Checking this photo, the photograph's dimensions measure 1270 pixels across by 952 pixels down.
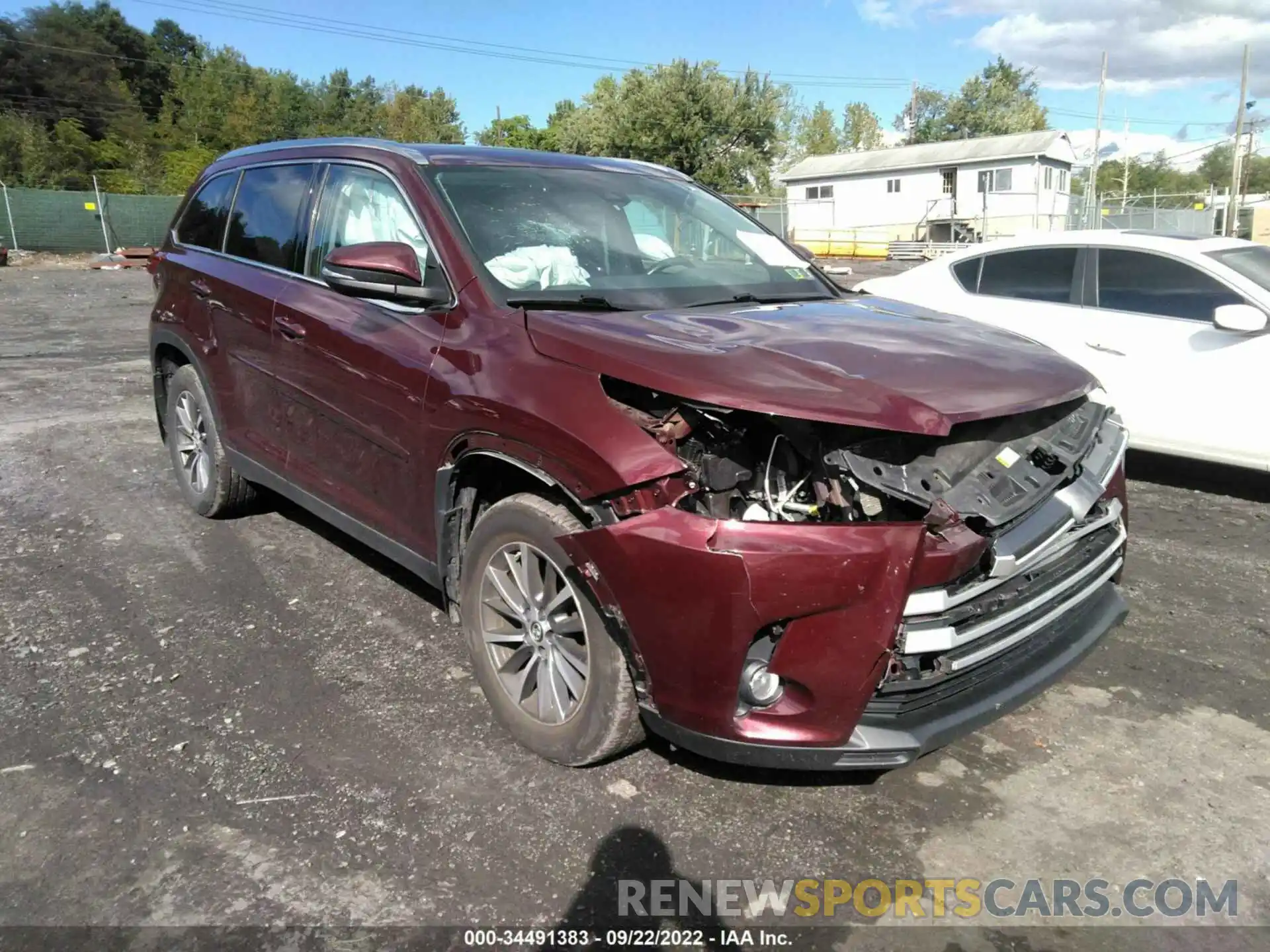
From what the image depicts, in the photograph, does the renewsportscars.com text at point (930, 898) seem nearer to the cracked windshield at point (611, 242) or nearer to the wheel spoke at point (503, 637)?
the wheel spoke at point (503, 637)

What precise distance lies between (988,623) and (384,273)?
2.24 m

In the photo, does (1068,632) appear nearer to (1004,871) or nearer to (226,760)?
(1004,871)

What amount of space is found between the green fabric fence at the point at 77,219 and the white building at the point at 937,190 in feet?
83.3

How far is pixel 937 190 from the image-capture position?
4809cm

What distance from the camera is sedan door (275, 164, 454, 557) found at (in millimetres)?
3342

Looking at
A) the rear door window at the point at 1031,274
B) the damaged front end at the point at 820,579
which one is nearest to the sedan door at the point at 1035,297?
the rear door window at the point at 1031,274

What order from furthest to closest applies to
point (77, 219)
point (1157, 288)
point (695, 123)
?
point (695, 123), point (77, 219), point (1157, 288)

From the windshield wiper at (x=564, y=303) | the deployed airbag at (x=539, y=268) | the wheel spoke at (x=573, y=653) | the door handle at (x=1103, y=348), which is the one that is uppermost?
the deployed airbag at (x=539, y=268)

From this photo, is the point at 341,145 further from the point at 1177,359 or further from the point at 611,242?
the point at 1177,359

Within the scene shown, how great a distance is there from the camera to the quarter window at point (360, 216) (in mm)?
3576

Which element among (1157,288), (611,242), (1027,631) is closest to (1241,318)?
(1157,288)

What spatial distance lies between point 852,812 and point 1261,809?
1222 mm

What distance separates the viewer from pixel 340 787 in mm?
2990

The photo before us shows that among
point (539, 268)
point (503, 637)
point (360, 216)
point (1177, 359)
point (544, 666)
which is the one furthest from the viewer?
point (1177, 359)
